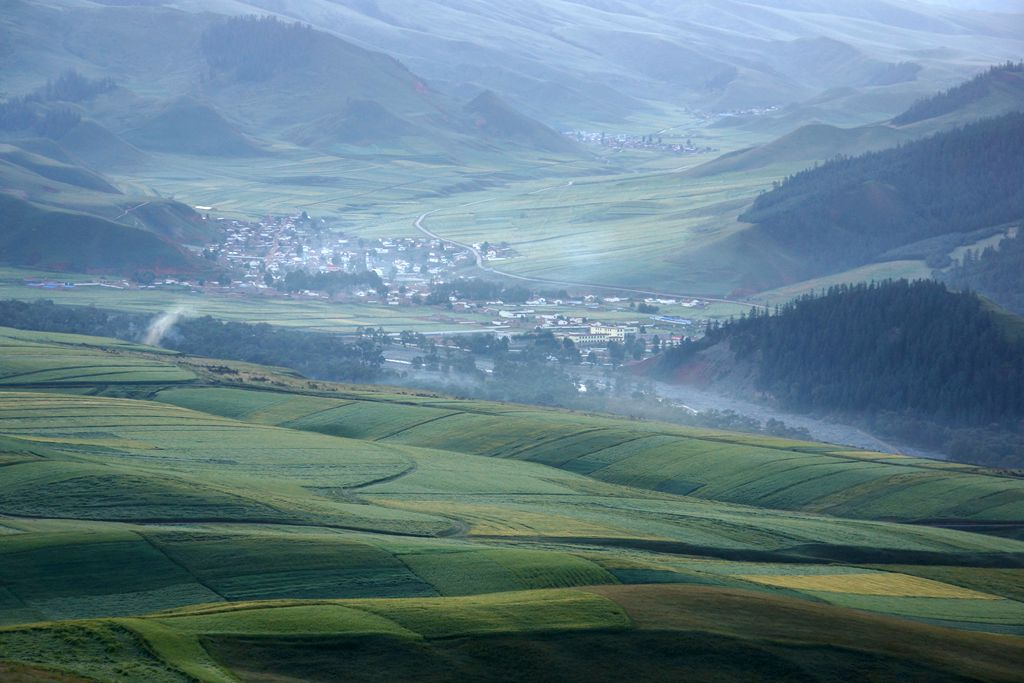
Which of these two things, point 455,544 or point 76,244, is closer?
point 455,544

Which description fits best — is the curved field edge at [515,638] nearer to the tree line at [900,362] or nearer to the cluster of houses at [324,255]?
the tree line at [900,362]

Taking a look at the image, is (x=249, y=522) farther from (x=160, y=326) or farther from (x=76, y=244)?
(x=76, y=244)

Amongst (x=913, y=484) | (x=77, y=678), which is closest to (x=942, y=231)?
(x=913, y=484)

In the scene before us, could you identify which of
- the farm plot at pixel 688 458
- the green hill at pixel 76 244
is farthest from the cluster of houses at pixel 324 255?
the farm plot at pixel 688 458

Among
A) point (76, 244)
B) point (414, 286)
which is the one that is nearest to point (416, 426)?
point (414, 286)

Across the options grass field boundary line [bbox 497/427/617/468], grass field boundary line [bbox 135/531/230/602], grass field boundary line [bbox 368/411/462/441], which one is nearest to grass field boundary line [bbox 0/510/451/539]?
grass field boundary line [bbox 135/531/230/602]

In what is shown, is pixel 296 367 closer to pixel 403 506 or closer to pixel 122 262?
pixel 122 262
